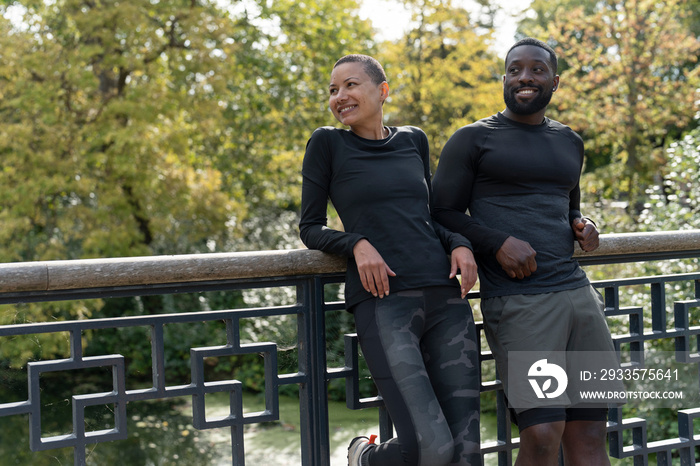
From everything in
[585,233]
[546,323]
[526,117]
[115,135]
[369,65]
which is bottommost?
[546,323]

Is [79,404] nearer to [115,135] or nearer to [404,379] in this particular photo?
[404,379]

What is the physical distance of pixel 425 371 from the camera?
216 cm

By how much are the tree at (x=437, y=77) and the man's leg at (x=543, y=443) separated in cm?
1055

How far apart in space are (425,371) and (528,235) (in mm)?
569

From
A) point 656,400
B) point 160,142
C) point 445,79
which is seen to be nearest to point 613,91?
point 445,79

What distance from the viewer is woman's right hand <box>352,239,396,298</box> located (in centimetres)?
216

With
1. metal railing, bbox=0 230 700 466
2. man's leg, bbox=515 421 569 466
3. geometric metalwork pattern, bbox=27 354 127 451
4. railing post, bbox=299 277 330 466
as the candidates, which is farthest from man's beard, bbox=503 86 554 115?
geometric metalwork pattern, bbox=27 354 127 451

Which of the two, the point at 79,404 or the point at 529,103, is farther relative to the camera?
the point at 529,103

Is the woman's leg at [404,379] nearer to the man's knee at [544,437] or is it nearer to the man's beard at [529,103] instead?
the man's knee at [544,437]

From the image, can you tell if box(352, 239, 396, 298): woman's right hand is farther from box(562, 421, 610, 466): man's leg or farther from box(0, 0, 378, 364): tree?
box(0, 0, 378, 364): tree

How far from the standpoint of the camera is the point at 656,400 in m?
5.48

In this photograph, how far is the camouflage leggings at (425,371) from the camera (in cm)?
210

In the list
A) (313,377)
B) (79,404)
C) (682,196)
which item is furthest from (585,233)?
(682,196)

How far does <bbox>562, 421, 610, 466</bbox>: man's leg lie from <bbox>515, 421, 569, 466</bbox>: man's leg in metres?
0.13
